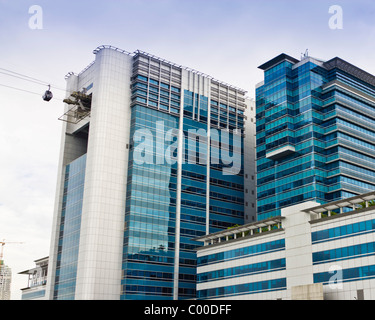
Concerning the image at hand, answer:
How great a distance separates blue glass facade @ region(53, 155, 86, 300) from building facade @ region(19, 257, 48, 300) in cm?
1950

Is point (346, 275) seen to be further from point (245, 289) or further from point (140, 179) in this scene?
point (140, 179)

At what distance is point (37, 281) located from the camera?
15638cm

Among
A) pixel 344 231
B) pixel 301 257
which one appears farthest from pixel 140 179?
pixel 344 231

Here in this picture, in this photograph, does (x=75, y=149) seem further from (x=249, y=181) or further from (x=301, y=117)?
(x=301, y=117)

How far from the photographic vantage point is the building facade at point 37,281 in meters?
145

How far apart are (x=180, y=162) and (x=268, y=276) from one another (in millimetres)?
52092

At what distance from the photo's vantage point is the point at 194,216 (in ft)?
434

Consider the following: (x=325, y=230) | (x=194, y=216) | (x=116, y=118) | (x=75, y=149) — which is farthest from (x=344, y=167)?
(x=75, y=149)

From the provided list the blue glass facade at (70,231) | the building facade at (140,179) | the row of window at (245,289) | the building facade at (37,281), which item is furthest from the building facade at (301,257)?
the building facade at (37,281)

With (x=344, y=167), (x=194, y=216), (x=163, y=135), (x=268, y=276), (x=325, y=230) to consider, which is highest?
(x=163, y=135)

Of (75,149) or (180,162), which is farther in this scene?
(75,149)

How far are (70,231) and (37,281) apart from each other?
4020cm

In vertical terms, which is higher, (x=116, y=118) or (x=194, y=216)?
(x=116, y=118)

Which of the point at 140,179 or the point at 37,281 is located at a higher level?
the point at 140,179
